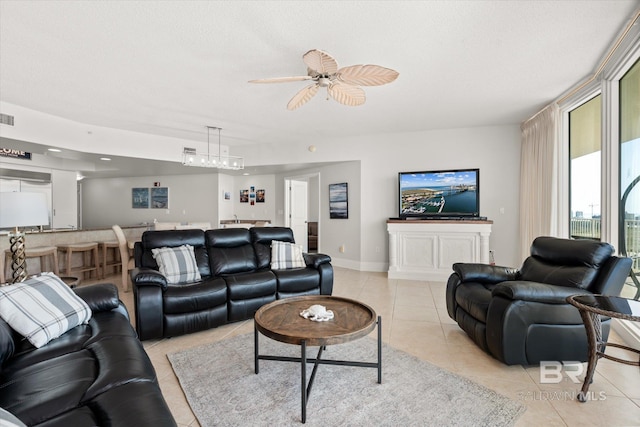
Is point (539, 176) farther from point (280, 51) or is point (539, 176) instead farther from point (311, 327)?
point (311, 327)

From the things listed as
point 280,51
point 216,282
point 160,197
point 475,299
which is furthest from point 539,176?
point 160,197

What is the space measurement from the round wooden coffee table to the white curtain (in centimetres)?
331

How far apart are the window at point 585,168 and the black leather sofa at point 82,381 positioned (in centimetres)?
432

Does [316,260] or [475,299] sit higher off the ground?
[316,260]

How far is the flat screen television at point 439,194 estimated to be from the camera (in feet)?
16.6

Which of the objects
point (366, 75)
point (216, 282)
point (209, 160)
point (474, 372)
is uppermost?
point (366, 75)

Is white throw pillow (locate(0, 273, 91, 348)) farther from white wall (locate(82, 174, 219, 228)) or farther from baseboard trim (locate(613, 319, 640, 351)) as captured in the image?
white wall (locate(82, 174, 219, 228))

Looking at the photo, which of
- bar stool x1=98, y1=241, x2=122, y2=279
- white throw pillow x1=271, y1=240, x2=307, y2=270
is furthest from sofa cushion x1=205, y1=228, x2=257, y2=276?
bar stool x1=98, y1=241, x2=122, y2=279

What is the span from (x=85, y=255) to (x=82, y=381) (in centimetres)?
502

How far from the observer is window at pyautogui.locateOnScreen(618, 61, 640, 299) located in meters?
2.63

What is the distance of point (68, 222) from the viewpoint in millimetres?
7074

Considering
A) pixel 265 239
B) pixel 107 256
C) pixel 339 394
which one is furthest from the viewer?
pixel 107 256

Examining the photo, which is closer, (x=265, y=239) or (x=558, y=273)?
(x=558, y=273)

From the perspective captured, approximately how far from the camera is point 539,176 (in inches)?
168
